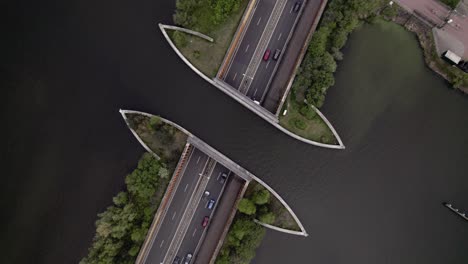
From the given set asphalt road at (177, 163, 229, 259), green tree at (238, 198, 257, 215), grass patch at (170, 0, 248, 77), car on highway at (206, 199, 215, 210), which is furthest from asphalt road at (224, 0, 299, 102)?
car on highway at (206, 199, 215, 210)

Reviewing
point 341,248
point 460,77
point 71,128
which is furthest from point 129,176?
point 460,77

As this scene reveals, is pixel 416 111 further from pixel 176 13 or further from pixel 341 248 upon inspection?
pixel 176 13

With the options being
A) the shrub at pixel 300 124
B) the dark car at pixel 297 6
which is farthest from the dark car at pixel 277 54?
the shrub at pixel 300 124

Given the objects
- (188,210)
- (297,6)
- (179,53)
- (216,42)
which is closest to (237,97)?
(216,42)

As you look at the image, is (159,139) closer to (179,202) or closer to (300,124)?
(179,202)

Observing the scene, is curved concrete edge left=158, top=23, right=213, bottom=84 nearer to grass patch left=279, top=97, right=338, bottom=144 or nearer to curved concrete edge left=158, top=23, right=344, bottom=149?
curved concrete edge left=158, top=23, right=344, bottom=149

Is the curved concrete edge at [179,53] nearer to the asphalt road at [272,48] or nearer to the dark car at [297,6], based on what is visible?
the asphalt road at [272,48]
